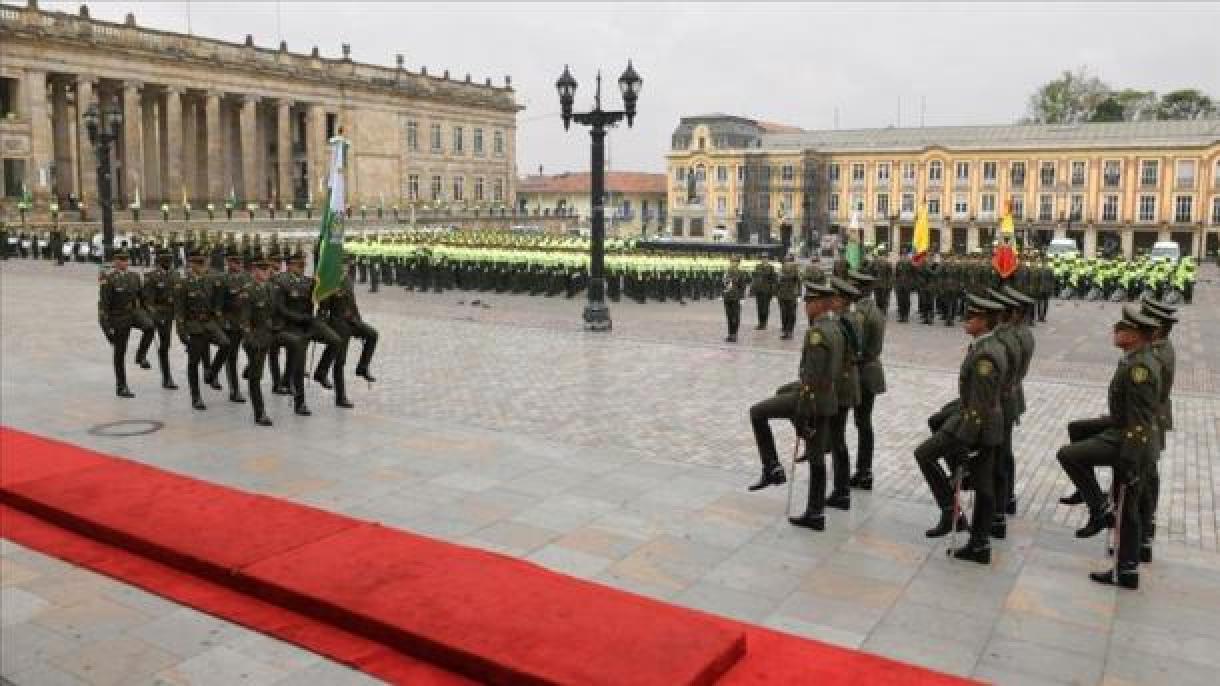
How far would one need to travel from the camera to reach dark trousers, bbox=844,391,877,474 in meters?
8.64

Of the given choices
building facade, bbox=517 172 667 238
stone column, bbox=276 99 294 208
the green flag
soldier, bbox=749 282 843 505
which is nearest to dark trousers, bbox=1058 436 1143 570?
soldier, bbox=749 282 843 505

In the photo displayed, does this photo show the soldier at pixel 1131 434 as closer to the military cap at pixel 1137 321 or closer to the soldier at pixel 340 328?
the military cap at pixel 1137 321

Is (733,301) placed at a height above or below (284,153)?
below

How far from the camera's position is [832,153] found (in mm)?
72875

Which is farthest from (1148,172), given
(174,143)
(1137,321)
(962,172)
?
(1137,321)

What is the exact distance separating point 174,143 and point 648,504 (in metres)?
56.4

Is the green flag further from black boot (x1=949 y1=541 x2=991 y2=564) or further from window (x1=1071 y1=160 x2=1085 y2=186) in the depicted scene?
window (x1=1071 y1=160 x2=1085 y2=186)

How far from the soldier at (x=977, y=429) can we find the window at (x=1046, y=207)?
220 ft

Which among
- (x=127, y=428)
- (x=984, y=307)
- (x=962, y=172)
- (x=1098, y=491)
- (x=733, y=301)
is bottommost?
(x=127, y=428)

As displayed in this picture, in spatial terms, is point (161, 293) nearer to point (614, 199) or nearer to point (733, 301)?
point (733, 301)

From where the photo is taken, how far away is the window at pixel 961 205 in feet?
230

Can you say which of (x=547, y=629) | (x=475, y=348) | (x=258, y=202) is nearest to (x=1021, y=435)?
(x=547, y=629)

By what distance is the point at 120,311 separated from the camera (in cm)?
1263

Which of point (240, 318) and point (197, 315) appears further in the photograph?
point (197, 315)
